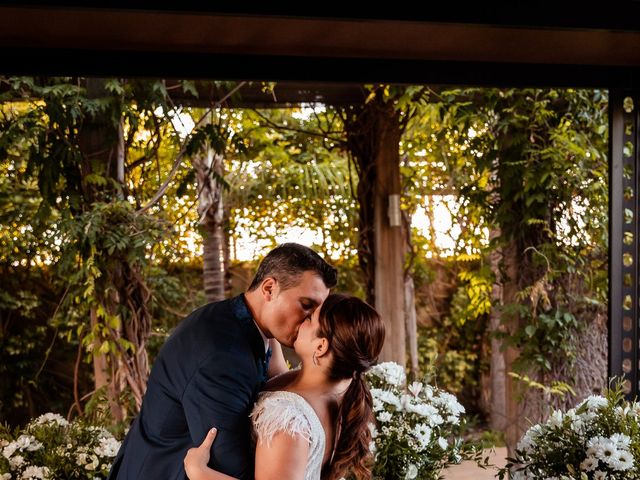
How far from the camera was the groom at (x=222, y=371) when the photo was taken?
65.8 inches

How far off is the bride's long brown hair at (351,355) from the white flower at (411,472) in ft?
2.29

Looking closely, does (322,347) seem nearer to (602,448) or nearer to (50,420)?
(602,448)

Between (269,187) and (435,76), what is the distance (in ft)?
13.1

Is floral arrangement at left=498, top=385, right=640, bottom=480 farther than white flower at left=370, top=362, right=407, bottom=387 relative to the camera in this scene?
No

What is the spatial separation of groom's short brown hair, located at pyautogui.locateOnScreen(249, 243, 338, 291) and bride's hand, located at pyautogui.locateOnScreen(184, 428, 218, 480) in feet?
1.34

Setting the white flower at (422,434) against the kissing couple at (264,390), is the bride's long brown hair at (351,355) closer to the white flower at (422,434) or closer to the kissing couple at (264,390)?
the kissing couple at (264,390)

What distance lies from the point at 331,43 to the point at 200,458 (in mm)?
1384

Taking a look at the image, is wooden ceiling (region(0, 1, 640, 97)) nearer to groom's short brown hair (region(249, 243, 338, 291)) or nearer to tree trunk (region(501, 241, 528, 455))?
groom's short brown hair (region(249, 243, 338, 291))

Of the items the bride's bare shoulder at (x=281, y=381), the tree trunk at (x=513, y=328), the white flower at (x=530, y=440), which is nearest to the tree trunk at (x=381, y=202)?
the tree trunk at (x=513, y=328)

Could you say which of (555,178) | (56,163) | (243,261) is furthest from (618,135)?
(243,261)

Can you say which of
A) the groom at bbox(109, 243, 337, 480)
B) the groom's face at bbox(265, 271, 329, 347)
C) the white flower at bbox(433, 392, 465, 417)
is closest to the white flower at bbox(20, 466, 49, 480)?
the groom at bbox(109, 243, 337, 480)

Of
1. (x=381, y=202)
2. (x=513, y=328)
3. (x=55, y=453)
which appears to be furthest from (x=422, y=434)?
(x=381, y=202)

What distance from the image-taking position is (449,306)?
25.1 feet

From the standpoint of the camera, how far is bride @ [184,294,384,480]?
5.56ft
